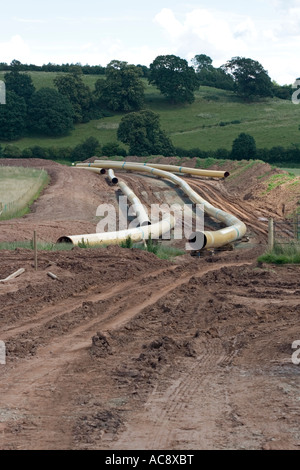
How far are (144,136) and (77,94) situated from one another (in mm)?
26888

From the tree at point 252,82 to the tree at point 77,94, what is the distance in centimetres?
2531

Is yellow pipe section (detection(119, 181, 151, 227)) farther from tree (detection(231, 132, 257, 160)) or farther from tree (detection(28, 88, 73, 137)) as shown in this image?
tree (detection(28, 88, 73, 137))

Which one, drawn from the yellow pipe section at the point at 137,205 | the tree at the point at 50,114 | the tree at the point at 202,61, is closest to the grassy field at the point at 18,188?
the yellow pipe section at the point at 137,205

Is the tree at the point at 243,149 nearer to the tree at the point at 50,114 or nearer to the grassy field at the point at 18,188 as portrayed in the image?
the grassy field at the point at 18,188

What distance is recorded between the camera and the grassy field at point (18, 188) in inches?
1373

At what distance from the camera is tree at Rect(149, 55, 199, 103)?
101 meters

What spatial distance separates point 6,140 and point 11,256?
69511 millimetres

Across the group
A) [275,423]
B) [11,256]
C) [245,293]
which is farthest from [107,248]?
[275,423]

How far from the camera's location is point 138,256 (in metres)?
21.7

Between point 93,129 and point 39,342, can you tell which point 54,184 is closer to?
point 39,342

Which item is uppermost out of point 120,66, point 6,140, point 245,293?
point 120,66
